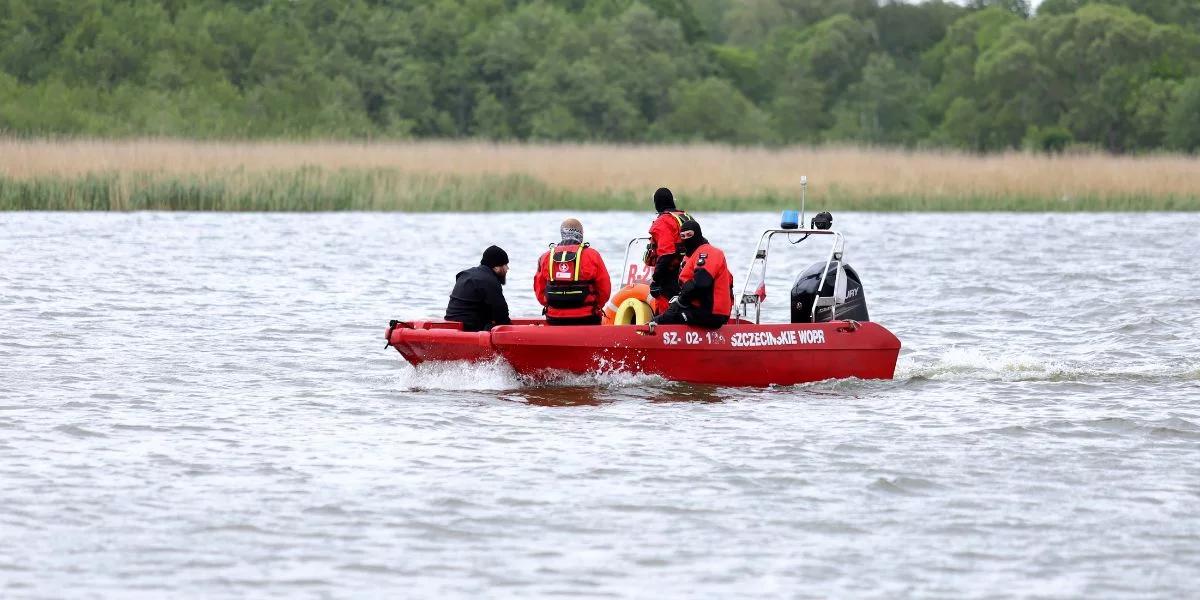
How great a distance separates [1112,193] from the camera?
1409 inches

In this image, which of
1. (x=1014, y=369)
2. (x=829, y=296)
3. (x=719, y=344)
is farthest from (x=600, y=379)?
(x=1014, y=369)

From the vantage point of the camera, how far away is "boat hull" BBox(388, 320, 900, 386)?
12.0m

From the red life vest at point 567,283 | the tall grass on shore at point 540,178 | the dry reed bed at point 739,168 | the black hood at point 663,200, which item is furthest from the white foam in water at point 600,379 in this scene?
the dry reed bed at point 739,168

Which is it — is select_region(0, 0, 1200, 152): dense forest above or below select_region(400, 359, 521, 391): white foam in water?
above

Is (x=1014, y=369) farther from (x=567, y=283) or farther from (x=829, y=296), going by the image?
(x=567, y=283)

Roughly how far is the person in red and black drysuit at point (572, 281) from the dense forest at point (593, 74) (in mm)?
35400

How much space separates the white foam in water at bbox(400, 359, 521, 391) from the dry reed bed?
19546mm

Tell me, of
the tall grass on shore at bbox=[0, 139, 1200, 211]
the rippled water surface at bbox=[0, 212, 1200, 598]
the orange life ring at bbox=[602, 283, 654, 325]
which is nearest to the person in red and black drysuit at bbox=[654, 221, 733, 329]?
the orange life ring at bbox=[602, 283, 654, 325]

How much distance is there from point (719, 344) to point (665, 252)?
815 mm

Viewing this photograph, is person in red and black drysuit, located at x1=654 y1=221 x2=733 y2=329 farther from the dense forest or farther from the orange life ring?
the dense forest

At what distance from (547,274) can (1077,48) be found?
50003 mm

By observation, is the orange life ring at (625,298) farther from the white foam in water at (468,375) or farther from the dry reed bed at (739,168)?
the dry reed bed at (739,168)

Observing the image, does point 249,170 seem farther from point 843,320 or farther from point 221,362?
point 843,320

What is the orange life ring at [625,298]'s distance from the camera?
12781 millimetres
